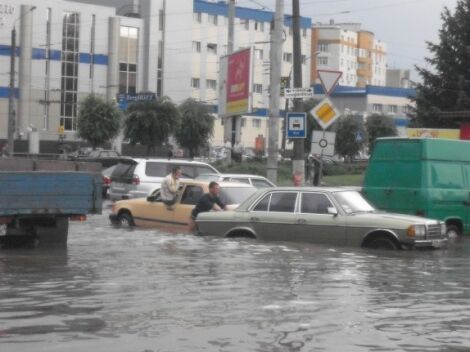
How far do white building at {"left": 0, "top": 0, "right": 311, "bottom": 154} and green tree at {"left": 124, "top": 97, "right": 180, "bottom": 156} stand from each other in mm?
16460

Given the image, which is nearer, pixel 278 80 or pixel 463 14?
pixel 278 80

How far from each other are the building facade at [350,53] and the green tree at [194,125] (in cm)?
4829

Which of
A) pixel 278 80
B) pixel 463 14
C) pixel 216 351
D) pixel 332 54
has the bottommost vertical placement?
pixel 216 351

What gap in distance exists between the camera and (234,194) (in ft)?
64.4

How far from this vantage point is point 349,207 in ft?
52.7

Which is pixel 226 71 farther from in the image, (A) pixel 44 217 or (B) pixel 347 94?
(B) pixel 347 94

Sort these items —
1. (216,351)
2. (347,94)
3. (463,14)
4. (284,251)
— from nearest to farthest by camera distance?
(216,351) → (284,251) → (463,14) → (347,94)

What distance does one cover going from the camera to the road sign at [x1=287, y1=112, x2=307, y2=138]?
23.1 metres

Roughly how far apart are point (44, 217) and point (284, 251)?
4.26 meters

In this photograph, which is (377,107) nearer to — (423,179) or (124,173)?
(124,173)

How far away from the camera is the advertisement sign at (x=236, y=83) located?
3994cm

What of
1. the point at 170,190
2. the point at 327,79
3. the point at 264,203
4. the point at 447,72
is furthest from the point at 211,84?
the point at 264,203

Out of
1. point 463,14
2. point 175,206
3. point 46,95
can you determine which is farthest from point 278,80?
point 46,95

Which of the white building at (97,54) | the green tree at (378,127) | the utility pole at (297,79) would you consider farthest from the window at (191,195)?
the white building at (97,54)
